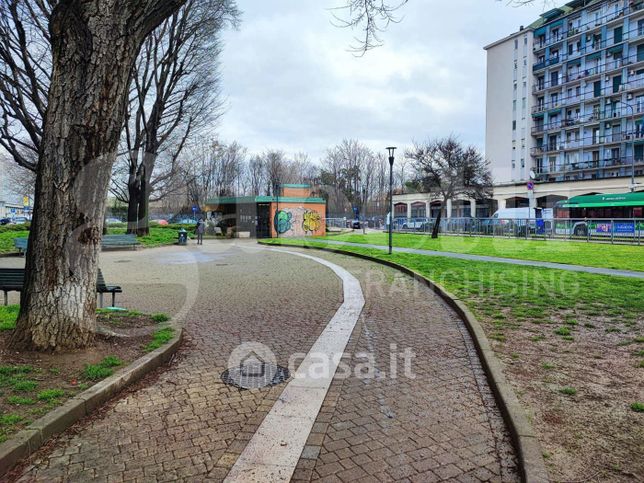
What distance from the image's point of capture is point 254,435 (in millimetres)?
3324

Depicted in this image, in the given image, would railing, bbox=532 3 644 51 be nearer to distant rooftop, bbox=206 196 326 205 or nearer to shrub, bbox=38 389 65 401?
distant rooftop, bbox=206 196 326 205

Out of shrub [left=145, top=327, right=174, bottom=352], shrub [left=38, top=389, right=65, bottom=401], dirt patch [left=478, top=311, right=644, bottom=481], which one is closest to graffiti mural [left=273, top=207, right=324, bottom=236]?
shrub [left=145, top=327, right=174, bottom=352]

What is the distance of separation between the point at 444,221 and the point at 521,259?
19.1m

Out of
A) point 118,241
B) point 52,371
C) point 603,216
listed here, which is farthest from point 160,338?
point 603,216

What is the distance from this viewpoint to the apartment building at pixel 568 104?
46906mm

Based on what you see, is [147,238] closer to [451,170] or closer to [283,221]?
[283,221]

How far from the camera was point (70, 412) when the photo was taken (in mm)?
3441

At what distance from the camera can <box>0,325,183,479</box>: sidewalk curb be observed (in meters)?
2.91

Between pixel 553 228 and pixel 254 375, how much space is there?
25.1m

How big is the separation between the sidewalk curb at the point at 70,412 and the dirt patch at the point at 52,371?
0.30 ft

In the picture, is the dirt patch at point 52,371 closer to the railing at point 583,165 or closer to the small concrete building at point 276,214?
the small concrete building at point 276,214

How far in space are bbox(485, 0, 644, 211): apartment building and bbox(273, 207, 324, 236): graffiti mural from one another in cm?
2168

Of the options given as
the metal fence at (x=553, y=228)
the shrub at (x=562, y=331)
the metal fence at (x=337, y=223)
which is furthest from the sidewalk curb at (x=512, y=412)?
the metal fence at (x=337, y=223)

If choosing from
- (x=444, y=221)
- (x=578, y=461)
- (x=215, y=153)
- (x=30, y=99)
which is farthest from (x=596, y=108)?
(x=578, y=461)
